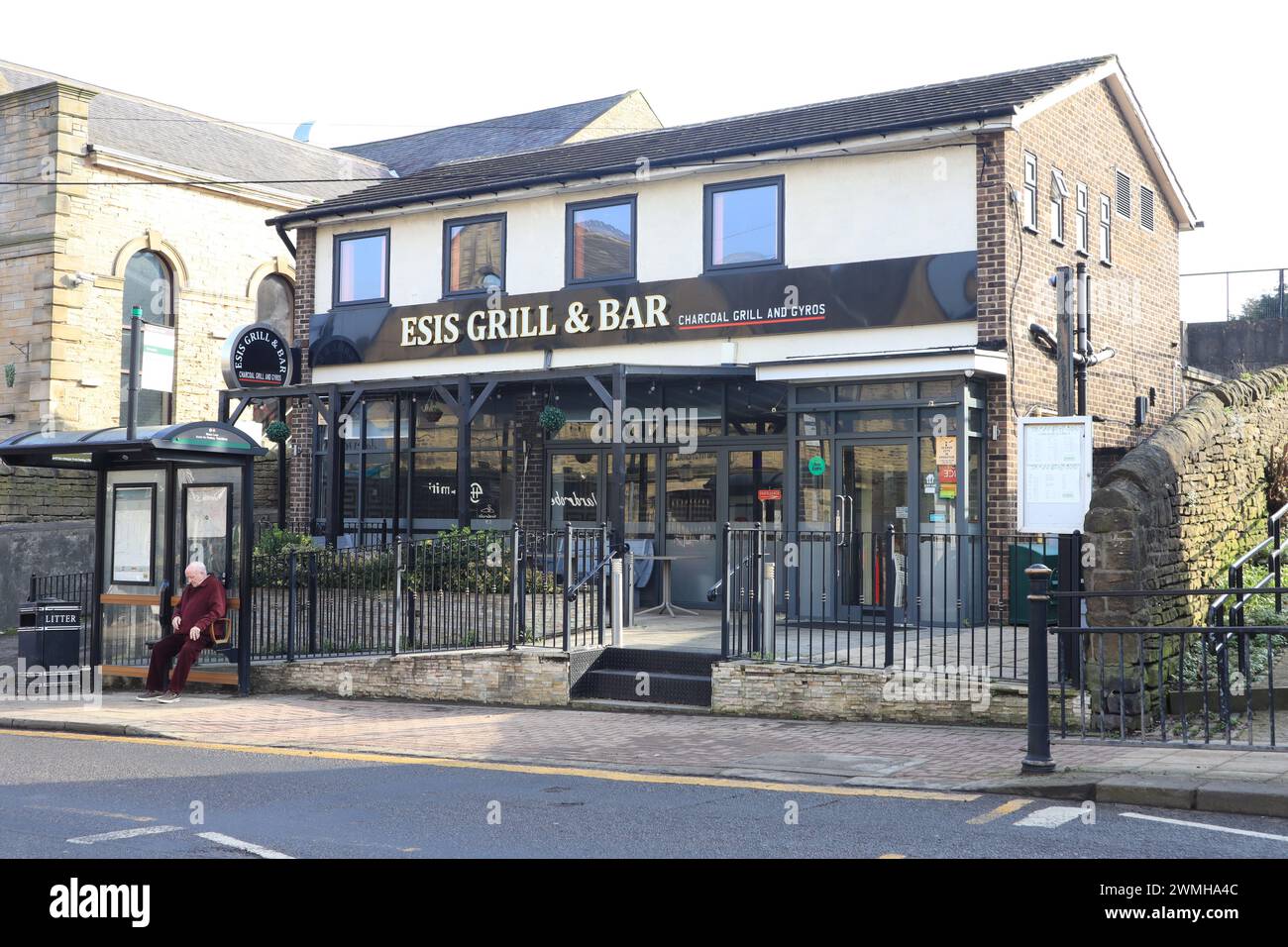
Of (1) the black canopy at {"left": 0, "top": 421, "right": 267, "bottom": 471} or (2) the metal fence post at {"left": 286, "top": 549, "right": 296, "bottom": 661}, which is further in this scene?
(2) the metal fence post at {"left": 286, "top": 549, "right": 296, "bottom": 661}

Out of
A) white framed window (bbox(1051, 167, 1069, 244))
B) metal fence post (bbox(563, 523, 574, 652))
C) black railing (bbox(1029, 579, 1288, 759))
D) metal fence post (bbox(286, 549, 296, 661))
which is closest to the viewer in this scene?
black railing (bbox(1029, 579, 1288, 759))

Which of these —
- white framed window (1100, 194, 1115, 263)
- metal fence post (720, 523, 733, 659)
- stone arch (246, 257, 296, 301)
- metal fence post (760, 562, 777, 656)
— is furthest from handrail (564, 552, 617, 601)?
stone arch (246, 257, 296, 301)

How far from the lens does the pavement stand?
8.20 metres

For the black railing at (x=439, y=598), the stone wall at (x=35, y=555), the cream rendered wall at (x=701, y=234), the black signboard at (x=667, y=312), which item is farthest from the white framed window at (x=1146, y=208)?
the stone wall at (x=35, y=555)

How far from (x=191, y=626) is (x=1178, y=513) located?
32.4 ft

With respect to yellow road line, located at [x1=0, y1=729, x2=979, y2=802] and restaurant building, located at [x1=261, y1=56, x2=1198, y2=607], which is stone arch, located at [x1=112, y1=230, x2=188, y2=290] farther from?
yellow road line, located at [x1=0, y1=729, x2=979, y2=802]

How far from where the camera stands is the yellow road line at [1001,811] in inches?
292

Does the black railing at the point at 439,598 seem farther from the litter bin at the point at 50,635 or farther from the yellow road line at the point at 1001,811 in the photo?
the yellow road line at the point at 1001,811

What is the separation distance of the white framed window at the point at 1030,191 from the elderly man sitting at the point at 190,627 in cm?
1037

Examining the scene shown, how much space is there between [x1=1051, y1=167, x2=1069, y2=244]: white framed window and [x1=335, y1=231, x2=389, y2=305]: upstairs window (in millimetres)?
10065

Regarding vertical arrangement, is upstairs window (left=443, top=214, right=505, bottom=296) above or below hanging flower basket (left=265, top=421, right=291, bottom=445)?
above
